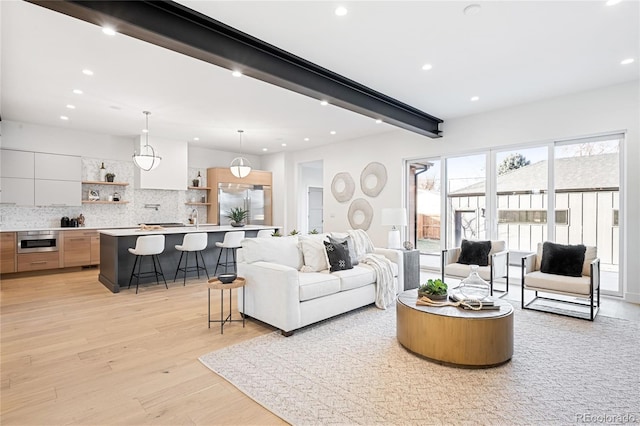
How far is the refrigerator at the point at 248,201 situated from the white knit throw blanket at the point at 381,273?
503cm

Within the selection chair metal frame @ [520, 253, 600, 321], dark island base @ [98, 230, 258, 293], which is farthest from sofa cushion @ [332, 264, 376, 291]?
dark island base @ [98, 230, 258, 293]

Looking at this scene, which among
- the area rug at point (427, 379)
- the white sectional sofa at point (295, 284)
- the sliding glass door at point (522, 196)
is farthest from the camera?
the sliding glass door at point (522, 196)

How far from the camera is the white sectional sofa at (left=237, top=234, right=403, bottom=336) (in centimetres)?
329

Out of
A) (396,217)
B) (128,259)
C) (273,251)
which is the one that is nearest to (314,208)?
(396,217)

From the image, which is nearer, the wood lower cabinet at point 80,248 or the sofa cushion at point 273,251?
the sofa cushion at point 273,251

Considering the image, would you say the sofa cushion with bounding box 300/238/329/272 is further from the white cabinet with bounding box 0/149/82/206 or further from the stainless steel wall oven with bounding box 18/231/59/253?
the white cabinet with bounding box 0/149/82/206

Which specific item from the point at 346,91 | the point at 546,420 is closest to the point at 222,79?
the point at 346,91

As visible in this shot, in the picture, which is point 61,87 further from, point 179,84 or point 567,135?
point 567,135

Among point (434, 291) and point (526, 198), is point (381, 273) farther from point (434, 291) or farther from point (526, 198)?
point (526, 198)

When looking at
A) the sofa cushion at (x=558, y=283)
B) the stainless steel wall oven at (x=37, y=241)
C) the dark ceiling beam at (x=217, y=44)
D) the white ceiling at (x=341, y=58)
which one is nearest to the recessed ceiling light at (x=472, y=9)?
the white ceiling at (x=341, y=58)

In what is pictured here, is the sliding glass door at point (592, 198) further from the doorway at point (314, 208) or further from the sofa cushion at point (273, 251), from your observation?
the doorway at point (314, 208)

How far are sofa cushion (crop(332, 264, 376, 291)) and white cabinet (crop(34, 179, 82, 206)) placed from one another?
19.9 ft

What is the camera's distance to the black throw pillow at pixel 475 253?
4.93 m

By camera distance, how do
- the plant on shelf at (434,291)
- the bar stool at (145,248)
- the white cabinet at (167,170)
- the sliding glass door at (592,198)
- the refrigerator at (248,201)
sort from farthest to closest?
the refrigerator at (248,201)
the white cabinet at (167,170)
the bar stool at (145,248)
the sliding glass door at (592,198)
the plant on shelf at (434,291)
